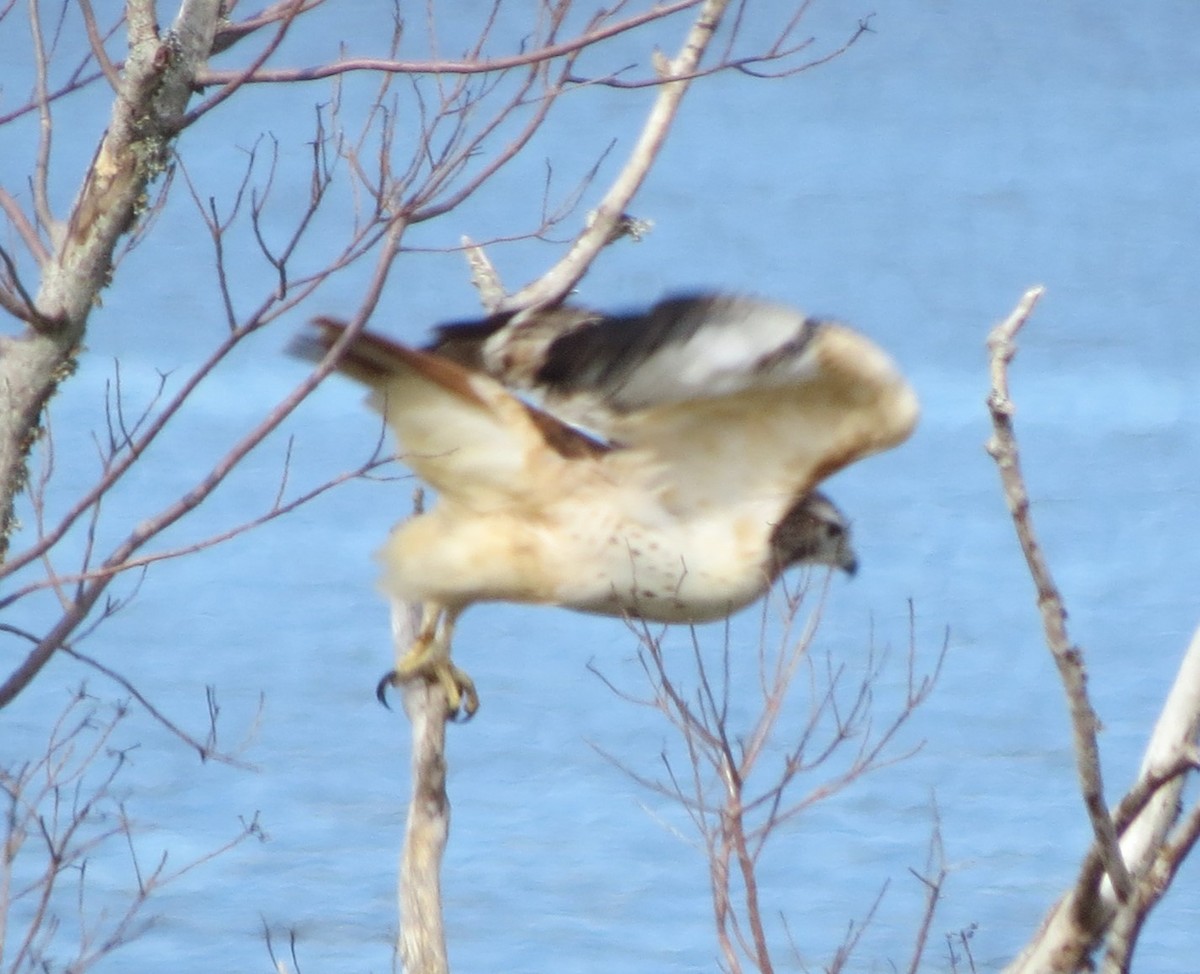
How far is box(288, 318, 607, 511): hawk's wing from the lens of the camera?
2.60 metres

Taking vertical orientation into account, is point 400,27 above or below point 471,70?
above

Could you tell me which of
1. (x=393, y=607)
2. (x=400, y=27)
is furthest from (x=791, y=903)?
(x=400, y=27)

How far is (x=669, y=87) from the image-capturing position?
287 cm

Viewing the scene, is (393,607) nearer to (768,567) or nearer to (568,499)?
(568,499)

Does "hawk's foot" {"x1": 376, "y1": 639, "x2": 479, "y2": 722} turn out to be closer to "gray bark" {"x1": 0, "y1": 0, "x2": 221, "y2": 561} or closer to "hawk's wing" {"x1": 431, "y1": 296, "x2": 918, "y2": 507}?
"hawk's wing" {"x1": 431, "y1": 296, "x2": 918, "y2": 507}

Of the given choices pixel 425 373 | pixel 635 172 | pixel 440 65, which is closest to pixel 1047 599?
pixel 440 65

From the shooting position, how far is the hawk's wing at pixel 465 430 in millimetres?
2600

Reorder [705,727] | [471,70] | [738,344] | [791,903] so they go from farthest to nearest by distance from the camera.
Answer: [791,903]
[738,344]
[705,727]
[471,70]

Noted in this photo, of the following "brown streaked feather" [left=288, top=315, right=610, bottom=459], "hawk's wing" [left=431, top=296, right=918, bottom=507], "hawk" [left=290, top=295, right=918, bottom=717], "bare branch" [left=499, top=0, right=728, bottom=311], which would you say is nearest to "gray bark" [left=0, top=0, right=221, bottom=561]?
"brown streaked feather" [left=288, top=315, right=610, bottom=459]

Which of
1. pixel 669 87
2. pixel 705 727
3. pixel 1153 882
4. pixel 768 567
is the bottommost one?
pixel 1153 882

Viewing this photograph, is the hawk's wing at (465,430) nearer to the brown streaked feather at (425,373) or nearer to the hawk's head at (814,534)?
the brown streaked feather at (425,373)

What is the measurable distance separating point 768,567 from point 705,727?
63 cm

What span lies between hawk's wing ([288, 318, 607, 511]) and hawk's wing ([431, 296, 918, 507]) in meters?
0.06

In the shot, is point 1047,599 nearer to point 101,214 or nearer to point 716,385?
point 716,385
